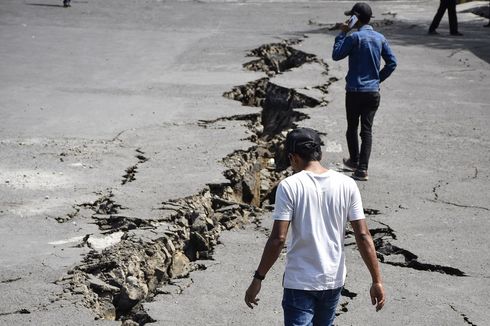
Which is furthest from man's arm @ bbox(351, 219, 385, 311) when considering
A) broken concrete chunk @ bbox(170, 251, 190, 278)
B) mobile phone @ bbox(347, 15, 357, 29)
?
mobile phone @ bbox(347, 15, 357, 29)

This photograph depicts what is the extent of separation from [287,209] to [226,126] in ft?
24.9

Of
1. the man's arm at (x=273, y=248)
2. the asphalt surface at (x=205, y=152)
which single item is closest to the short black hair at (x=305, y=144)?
the man's arm at (x=273, y=248)

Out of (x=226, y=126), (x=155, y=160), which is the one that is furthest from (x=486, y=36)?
(x=155, y=160)

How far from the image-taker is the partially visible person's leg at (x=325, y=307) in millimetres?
4992

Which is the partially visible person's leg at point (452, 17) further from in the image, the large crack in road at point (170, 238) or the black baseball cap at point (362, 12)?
the black baseball cap at point (362, 12)

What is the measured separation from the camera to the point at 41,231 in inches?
320

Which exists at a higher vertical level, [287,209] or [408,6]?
[287,209]

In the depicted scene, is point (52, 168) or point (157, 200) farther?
point (52, 168)

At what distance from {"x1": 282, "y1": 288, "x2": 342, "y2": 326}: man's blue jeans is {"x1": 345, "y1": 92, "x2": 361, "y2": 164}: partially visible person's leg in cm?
533

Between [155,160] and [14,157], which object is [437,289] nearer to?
[155,160]

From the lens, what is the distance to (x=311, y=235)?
495cm

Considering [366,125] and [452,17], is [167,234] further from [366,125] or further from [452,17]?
[452,17]

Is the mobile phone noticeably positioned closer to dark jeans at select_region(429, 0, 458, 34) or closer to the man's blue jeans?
the man's blue jeans

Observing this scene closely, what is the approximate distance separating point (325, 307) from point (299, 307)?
18 cm
